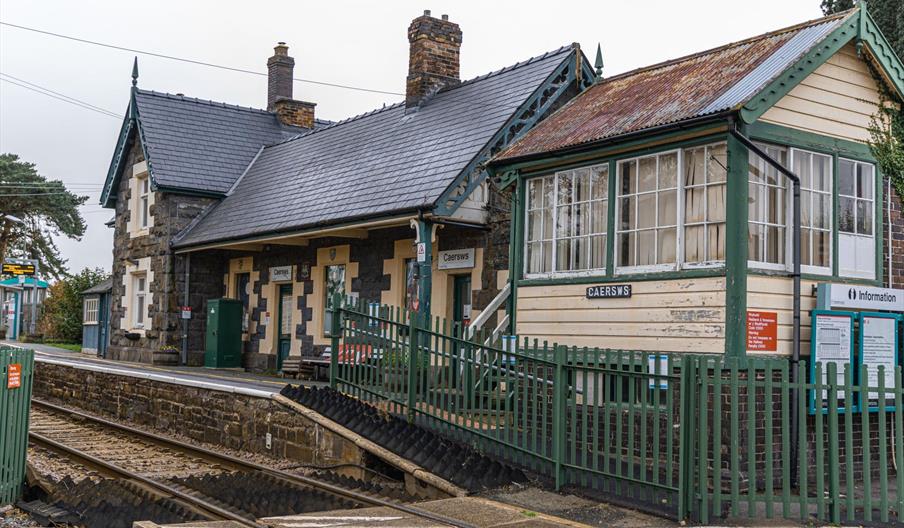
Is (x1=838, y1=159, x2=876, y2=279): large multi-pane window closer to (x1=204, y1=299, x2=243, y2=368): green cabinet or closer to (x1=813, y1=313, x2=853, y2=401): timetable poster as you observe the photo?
(x1=813, y1=313, x2=853, y2=401): timetable poster

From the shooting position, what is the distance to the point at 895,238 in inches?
460

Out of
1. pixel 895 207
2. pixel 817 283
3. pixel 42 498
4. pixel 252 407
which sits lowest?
pixel 42 498

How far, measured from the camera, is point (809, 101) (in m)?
10.9

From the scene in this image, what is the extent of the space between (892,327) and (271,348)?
1569cm

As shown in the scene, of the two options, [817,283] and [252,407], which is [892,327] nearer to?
[817,283]

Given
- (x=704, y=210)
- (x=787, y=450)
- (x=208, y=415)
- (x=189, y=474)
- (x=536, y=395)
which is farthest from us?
(x=208, y=415)

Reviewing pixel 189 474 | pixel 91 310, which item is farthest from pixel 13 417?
pixel 91 310

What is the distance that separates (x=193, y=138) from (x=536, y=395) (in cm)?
1990

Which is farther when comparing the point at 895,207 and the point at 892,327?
the point at 895,207

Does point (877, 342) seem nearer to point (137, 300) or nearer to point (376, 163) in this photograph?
point (376, 163)

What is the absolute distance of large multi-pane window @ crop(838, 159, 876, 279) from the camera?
36.4ft

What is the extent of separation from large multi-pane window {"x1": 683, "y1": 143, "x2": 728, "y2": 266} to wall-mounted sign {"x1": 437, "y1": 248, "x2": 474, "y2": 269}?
6.72 m

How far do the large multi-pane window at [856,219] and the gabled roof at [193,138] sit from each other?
719 inches

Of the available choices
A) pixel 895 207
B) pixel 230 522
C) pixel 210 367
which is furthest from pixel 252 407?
pixel 210 367
